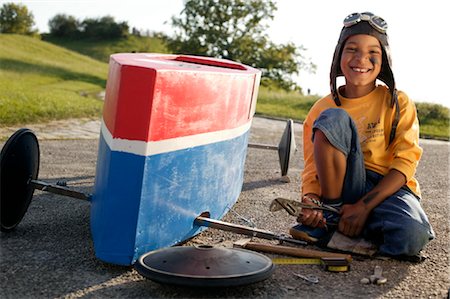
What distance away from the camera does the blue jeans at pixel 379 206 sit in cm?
386

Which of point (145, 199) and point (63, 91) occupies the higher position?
point (145, 199)

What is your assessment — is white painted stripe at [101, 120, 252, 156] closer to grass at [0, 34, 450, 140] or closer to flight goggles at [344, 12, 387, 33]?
flight goggles at [344, 12, 387, 33]

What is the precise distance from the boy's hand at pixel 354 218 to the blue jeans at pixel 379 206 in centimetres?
7

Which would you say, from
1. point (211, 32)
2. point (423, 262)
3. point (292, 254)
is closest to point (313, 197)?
point (292, 254)

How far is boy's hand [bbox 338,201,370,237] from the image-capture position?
3980mm

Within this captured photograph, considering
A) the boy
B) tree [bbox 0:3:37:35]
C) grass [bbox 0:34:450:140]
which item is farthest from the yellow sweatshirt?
tree [bbox 0:3:37:35]

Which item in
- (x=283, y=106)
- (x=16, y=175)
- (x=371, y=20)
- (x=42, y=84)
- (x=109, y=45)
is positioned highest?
(x=371, y=20)

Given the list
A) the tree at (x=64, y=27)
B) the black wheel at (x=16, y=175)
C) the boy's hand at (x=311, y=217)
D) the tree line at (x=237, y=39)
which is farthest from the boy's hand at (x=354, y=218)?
Answer: the tree at (x=64, y=27)

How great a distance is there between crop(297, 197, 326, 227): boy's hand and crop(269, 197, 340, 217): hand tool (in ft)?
0.10

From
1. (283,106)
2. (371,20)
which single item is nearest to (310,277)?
(371,20)

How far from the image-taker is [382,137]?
13.8 feet

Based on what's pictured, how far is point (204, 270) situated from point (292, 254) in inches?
35.6

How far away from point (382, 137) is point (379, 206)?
1.52ft

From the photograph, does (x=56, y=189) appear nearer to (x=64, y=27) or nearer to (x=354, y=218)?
(x=354, y=218)
